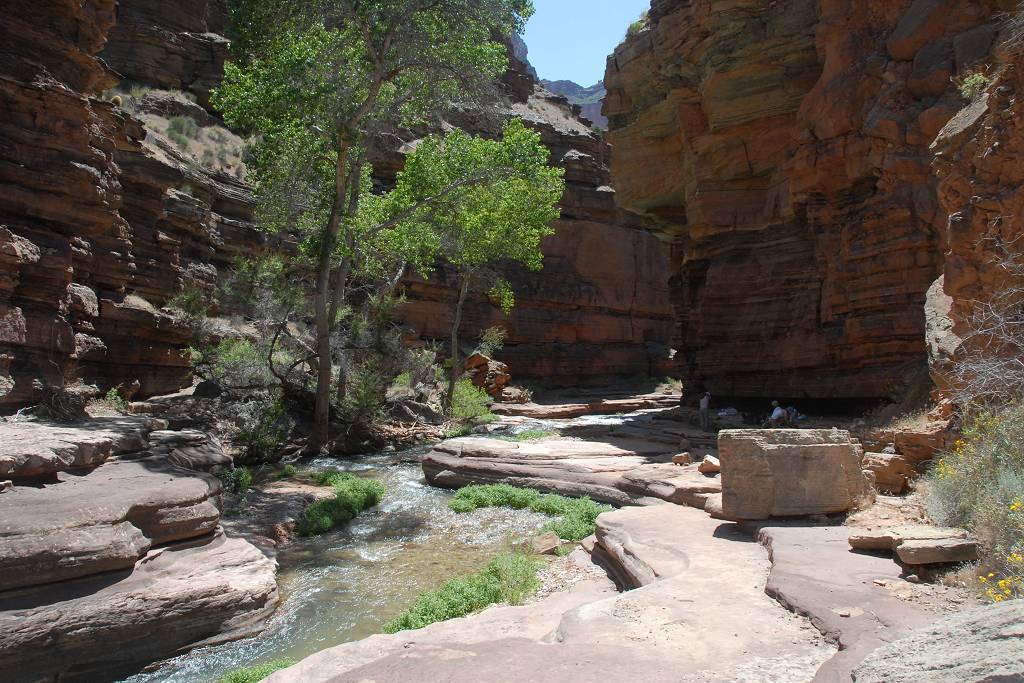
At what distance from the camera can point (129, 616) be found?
5.13m

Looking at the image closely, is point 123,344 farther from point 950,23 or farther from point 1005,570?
point 950,23

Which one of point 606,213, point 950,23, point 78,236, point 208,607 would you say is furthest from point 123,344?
point 606,213

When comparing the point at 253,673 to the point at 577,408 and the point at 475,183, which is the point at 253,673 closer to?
the point at 475,183

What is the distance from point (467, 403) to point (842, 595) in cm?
1816

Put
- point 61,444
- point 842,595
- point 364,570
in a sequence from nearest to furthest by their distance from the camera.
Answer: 1. point 842,595
2. point 61,444
3. point 364,570

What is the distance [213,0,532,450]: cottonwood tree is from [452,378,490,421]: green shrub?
616cm

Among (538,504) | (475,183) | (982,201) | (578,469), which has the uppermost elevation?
(475,183)

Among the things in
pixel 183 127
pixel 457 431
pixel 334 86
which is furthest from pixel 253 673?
pixel 183 127

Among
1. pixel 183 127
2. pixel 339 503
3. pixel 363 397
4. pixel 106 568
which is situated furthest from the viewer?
pixel 183 127

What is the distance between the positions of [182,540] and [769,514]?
6062mm

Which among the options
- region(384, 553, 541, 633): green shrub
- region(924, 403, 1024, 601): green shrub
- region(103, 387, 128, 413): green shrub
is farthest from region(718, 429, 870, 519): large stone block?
region(103, 387, 128, 413): green shrub

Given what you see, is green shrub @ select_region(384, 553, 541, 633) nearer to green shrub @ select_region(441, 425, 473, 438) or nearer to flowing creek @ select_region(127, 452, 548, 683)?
flowing creek @ select_region(127, 452, 548, 683)

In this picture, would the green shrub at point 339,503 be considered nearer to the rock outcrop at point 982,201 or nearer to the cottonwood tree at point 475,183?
the cottonwood tree at point 475,183

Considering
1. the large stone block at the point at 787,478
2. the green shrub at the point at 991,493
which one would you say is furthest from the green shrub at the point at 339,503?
the green shrub at the point at 991,493
